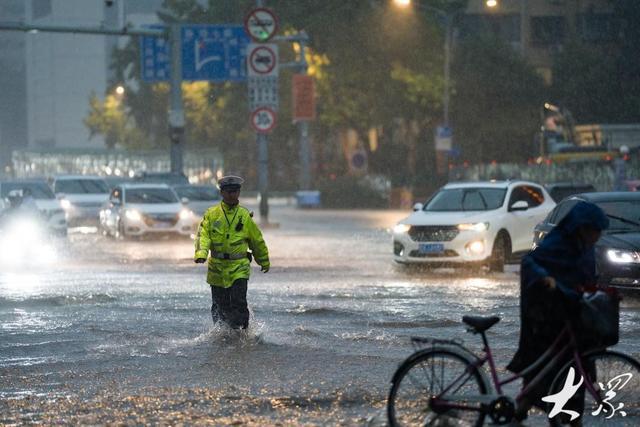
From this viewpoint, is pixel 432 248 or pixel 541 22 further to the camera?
pixel 541 22

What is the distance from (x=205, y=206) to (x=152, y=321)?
2353 centimetres

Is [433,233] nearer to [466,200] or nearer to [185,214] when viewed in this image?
[466,200]

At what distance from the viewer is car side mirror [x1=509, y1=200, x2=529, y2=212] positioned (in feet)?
79.0

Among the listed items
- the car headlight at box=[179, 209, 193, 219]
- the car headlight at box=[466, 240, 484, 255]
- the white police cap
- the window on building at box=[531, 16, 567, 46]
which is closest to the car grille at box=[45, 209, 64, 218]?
the car headlight at box=[179, 209, 193, 219]

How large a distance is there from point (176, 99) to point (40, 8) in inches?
4617

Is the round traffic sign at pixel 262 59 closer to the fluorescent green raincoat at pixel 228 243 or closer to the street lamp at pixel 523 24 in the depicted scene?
the fluorescent green raincoat at pixel 228 243

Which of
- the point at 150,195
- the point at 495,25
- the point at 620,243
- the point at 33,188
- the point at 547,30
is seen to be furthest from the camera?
the point at 547,30

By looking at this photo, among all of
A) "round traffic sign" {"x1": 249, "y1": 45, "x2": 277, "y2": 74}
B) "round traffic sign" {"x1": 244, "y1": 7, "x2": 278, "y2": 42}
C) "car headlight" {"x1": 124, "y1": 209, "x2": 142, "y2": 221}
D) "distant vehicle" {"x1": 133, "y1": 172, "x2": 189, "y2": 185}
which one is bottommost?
"car headlight" {"x1": 124, "y1": 209, "x2": 142, "y2": 221}

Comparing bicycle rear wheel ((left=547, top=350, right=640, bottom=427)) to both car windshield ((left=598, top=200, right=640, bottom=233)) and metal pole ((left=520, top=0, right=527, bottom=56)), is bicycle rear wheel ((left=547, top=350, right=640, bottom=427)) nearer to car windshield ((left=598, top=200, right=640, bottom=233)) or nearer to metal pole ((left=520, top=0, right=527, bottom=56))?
car windshield ((left=598, top=200, right=640, bottom=233))

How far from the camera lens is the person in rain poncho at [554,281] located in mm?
8117

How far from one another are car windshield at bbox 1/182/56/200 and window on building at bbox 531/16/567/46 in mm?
54022

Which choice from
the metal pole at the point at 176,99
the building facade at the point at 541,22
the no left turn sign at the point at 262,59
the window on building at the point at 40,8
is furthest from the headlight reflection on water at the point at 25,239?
the window on building at the point at 40,8

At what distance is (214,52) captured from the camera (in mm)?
49875

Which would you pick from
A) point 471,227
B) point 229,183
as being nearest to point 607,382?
→ point 229,183
